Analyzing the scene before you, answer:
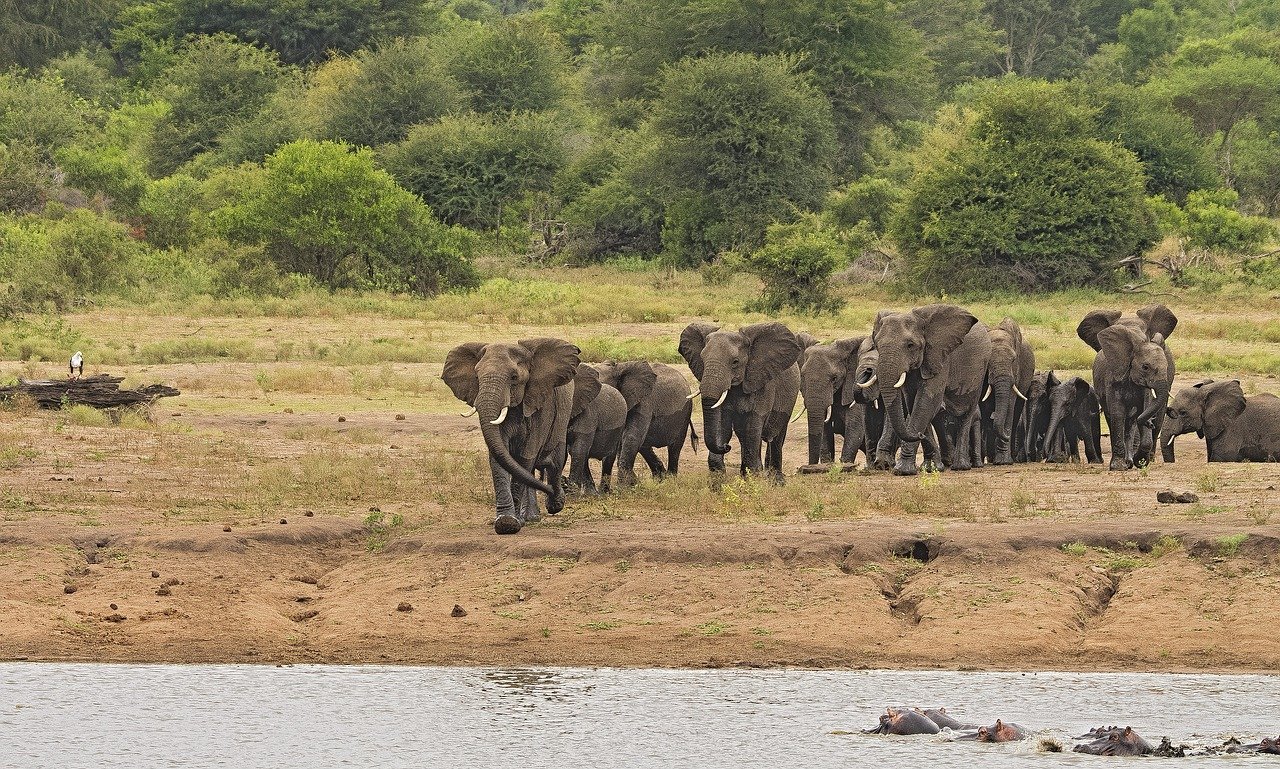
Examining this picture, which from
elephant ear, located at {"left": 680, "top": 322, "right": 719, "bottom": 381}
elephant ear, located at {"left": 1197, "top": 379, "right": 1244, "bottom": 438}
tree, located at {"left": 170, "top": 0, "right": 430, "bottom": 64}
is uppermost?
tree, located at {"left": 170, "top": 0, "right": 430, "bottom": 64}

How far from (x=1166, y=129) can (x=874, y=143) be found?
927 centimetres

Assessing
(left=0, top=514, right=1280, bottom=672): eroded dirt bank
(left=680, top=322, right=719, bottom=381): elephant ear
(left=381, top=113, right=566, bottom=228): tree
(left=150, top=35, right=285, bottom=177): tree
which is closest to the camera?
(left=0, top=514, right=1280, bottom=672): eroded dirt bank

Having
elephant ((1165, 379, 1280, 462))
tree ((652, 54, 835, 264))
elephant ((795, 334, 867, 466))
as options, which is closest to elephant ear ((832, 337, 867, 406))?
elephant ((795, 334, 867, 466))

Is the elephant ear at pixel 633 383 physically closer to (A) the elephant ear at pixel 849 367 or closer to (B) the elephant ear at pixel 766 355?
(B) the elephant ear at pixel 766 355

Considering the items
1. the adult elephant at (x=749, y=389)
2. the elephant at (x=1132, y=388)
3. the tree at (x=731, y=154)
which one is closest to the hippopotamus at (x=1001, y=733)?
the adult elephant at (x=749, y=389)

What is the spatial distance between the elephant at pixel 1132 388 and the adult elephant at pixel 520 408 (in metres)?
6.27

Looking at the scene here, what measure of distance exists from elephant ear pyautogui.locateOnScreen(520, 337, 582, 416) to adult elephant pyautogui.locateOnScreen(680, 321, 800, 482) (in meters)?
2.38

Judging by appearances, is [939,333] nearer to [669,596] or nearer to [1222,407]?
[1222,407]

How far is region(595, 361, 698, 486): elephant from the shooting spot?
50.2 ft

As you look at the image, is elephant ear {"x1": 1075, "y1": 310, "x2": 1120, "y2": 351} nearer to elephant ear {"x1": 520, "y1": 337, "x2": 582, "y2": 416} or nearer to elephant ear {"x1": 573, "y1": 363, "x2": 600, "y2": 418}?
elephant ear {"x1": 573, "y1": 363, "x2": 600, "y2": 418}

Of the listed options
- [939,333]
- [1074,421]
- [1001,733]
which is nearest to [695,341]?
[939,333]

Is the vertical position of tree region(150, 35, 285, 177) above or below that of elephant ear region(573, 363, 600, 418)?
above

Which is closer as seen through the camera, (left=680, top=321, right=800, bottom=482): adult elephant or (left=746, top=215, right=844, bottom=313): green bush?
(left=680, top=321, right=800, bottom=482): adult elephant

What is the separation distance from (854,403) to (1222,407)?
147 inches
